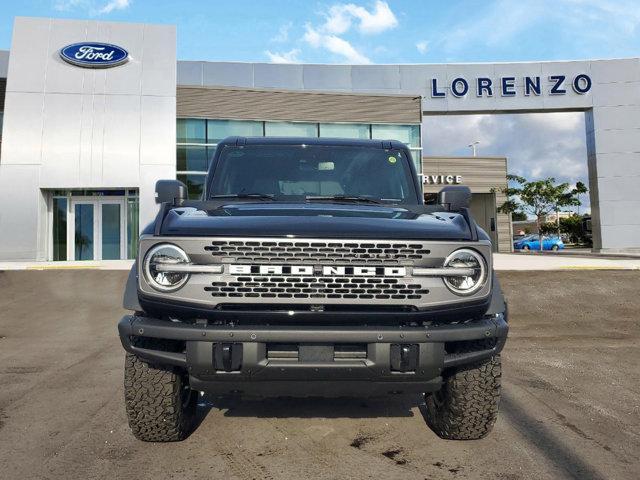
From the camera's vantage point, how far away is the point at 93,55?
58.3 feet

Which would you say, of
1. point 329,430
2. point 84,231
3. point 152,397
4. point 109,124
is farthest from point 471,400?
point 84,231

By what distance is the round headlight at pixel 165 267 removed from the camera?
8.57 feet

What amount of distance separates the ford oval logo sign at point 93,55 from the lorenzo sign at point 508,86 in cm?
1530

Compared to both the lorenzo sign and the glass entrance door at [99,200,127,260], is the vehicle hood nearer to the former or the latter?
the glass entrance door at [99,200,127,260]

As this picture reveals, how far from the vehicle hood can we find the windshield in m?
0.61

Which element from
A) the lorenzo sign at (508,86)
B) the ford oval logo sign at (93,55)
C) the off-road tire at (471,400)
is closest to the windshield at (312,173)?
the off-road tire at (471,400)

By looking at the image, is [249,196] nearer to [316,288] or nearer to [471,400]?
[316,288]

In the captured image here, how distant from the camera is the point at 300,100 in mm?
21266

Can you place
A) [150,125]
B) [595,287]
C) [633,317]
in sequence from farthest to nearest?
[150,125] < [595,287] < [633,317]

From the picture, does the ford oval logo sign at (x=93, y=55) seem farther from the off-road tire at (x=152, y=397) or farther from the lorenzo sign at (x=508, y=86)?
the off-road tire at (x=152, y=397)

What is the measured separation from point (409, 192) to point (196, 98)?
1815 centimetres

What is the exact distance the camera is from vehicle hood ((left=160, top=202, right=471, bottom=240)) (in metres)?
2.65

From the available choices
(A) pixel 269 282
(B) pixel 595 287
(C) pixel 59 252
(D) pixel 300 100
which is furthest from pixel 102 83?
(A) pixel 269 282

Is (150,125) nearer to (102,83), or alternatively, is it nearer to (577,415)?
(102,83)
